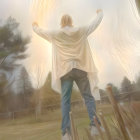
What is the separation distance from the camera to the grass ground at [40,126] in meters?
3.46

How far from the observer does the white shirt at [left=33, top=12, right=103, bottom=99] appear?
3.71 m

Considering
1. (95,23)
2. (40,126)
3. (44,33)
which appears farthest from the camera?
(95,23)

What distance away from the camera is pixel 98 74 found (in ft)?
12.8

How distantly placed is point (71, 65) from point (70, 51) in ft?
0.78

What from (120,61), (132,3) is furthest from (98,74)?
(132,3)

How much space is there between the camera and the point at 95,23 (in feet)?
13.3

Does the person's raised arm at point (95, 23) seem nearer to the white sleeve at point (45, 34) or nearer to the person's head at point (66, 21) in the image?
the person's head at point (66, 21)

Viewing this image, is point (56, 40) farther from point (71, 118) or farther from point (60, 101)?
point (71, 118)

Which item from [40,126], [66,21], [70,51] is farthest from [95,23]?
[40,126]

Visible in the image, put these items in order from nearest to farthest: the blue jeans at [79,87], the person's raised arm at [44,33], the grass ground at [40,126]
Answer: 1. the grass ground at [40,126]
2. the blue jeans at [79,87]
3. the person's raised arm at [44,33]

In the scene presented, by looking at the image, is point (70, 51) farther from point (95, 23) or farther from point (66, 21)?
point (95, 23)

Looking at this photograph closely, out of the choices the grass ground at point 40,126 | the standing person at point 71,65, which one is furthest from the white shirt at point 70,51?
the grass ground at point 40,126

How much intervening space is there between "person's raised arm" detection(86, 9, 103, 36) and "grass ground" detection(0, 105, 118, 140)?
130 cm

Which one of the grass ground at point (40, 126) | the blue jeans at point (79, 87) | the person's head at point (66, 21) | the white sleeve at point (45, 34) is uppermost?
the person's head at point (66, 21)
